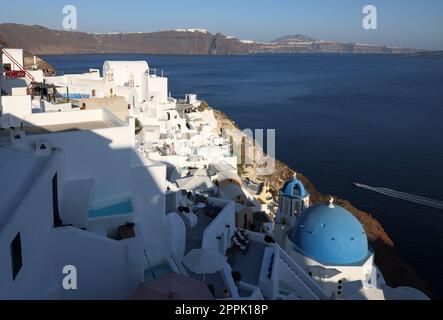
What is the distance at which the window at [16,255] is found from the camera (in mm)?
5188

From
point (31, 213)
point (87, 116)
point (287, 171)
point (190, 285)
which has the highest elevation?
point (87, 116)

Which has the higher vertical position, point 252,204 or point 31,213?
point 31,213

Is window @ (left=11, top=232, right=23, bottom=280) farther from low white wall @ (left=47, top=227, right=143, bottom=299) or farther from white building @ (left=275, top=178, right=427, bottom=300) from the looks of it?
white building @ (left=275, top=178, right=427, bottom=300)

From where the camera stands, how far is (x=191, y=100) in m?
37.5

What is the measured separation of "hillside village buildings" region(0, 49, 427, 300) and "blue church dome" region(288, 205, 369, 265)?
0.09 ft

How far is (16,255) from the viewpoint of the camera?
530 cm

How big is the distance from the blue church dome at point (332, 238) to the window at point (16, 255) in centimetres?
867

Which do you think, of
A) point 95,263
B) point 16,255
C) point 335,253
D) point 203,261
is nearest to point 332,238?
point 335,253

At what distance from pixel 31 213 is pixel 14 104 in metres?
5.17

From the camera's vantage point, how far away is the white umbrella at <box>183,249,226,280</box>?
9.44 meters

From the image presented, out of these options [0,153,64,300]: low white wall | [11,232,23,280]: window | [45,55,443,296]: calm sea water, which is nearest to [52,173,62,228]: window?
[0,153,64,300]: low white wall

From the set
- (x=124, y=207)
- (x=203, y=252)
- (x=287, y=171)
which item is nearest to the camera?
(x=124, y=207)
